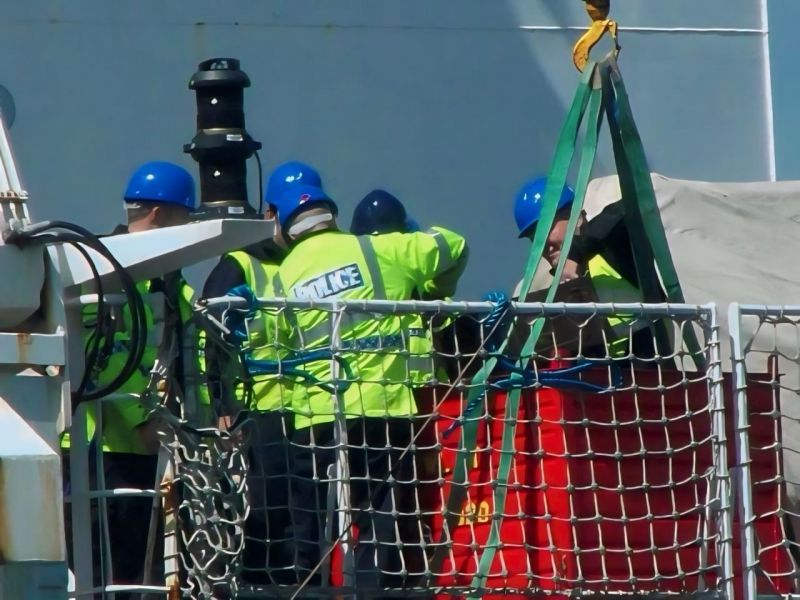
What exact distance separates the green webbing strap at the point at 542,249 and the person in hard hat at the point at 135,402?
95 cm

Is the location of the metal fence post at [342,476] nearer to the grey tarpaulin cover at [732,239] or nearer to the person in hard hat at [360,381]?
the person in hard hat at [360,381]

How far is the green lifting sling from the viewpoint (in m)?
4.69

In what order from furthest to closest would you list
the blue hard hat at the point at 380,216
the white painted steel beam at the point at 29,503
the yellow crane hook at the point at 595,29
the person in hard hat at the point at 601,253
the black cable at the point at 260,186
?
1. the black cable at the point at 260,186
2. the blue hard hat at the point at 380,216
3. the person in hard hat at the point at 601,253
4. the yellow crane hook at the point at 595,29
5. the white painted steel beam at the point at 29,503

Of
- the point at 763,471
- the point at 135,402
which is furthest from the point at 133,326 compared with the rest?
the point at 763,471

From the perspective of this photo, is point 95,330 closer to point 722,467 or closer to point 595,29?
point 722,467

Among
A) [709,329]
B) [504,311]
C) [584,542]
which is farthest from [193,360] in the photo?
[709,329]

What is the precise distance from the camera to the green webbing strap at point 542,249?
4672mm

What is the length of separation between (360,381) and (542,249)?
0.78 metres

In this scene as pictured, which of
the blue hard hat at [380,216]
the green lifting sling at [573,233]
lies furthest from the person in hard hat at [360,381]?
the blue hard hat at [380,216]

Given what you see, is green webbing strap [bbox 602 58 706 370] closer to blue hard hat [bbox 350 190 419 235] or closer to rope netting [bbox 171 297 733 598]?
rope netting [bbox 171 297 733 598]

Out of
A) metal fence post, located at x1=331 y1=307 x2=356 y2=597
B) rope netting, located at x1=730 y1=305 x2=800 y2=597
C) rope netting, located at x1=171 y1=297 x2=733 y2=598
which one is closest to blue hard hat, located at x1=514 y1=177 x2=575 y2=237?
rope netting, located at x1=171 y1=297 x2=733 y2=598

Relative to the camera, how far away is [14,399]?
356cm

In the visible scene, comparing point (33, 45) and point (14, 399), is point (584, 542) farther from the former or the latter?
point (33, 45)

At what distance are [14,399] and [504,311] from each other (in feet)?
5.37
